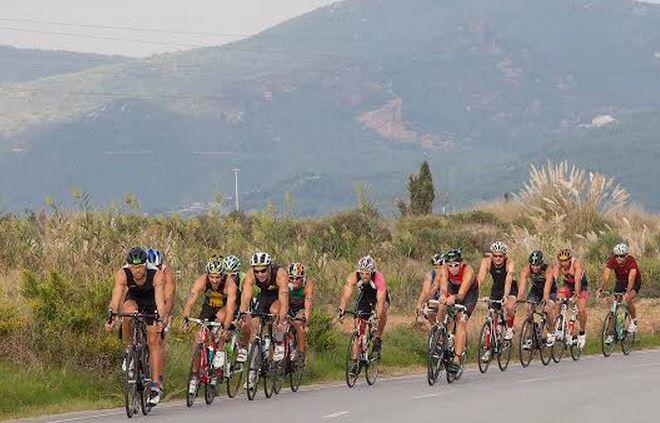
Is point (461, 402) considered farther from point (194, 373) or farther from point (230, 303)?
point (194, 373)

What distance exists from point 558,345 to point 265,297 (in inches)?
364

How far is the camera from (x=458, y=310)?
74.9 feet

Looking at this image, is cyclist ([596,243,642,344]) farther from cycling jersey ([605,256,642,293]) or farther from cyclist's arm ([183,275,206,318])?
cyclist's arm ([183,275,206,318])

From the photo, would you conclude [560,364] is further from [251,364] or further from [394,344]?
[251,364]

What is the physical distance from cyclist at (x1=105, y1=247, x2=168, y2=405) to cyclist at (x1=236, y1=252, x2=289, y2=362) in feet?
6.68

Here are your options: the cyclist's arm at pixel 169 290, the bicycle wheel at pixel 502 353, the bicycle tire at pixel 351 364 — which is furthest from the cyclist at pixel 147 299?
the bicycle wheel at pixel 502 353

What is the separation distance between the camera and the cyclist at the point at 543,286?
2627cm

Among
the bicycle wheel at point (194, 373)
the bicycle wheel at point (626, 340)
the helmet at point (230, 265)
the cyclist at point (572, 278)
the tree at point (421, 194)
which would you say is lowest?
the bicycle wheel at point (626, 340)

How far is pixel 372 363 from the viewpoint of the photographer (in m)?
22.8

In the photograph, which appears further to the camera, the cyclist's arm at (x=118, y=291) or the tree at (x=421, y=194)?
the tree at (x=421, y=194)

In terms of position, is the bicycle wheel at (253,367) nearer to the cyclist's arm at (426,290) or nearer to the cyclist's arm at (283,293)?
the cyclist's arm at (283,293)

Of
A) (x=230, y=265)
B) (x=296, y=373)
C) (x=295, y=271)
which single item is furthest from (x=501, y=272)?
(x=230, y=265)

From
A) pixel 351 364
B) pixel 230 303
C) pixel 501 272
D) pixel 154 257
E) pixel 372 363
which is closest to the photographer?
pixel 154 257

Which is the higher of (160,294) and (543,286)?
(160,294)
